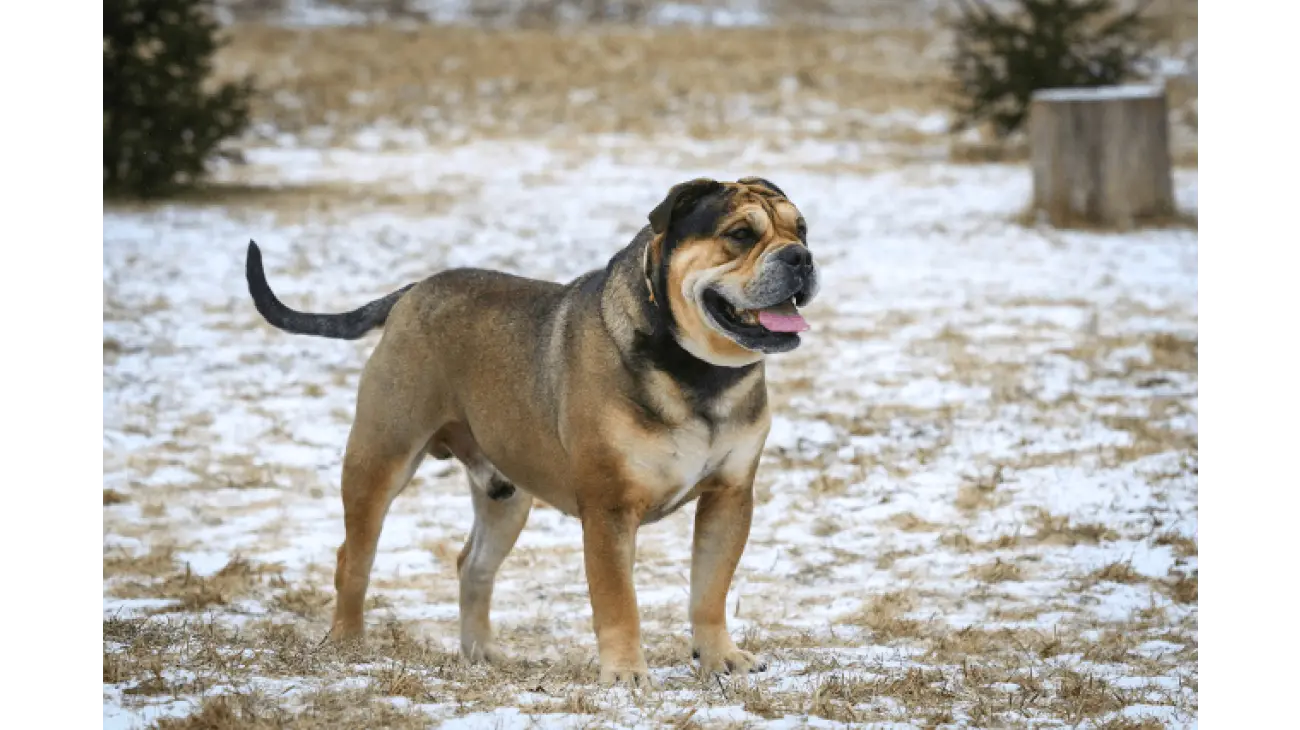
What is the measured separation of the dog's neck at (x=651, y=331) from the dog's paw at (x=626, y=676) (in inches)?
35.9

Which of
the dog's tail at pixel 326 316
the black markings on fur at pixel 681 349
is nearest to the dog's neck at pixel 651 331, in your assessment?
the black markings on fur at pixel 681 349

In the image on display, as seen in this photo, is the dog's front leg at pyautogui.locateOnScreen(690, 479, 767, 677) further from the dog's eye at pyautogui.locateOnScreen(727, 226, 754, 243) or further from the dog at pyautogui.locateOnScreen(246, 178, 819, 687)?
the dog's eye at pyautogui.locateOnScreen(727, 226, 754, 243)

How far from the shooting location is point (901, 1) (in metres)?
38.3

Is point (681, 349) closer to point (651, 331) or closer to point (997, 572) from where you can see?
point (651, 331)

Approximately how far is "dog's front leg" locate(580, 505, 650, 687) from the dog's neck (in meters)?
0.47

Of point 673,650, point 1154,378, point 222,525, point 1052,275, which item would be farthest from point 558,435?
point 1052,275

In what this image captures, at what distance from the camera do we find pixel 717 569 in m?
5.42

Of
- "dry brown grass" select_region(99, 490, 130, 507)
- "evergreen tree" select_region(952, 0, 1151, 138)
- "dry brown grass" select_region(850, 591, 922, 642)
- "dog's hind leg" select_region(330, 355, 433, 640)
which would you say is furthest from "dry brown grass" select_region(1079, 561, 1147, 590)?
"evergreen tree" select_region(952, 0, 1151, 138)

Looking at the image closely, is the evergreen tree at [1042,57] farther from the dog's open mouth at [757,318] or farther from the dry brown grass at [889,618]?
the dog's open mouth at [757,318]

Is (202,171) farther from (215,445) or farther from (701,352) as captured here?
(701,352)

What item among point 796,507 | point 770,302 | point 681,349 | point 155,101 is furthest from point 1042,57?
point 770,302

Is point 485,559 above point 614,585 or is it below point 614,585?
below

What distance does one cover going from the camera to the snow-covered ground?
504cm

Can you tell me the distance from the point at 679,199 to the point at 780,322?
523 millimetres
